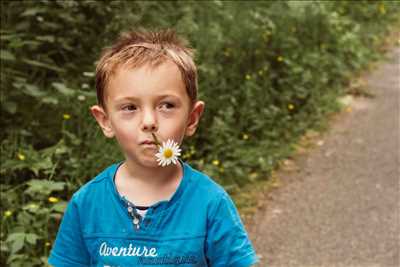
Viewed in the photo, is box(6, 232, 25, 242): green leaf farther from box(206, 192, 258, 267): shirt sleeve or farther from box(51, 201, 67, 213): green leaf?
box(206, 192, 258, 267): shirt sleeve

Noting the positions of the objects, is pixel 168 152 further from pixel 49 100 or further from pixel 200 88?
pixel 200 88

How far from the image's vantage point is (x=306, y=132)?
5.76 metres

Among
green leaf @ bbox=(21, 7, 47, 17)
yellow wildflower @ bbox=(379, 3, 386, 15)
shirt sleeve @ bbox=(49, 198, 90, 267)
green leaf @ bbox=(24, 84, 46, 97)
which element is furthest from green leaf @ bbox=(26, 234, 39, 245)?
yellow wildflower @ bbox=(379, 3, 386, 15)

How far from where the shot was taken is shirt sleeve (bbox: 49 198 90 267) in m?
2.27

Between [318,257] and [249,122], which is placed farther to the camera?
[249,122]

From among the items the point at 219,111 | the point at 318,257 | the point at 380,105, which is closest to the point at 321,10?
the point at 380,105

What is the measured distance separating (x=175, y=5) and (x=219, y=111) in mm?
1292

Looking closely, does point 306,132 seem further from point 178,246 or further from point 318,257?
point 178,246

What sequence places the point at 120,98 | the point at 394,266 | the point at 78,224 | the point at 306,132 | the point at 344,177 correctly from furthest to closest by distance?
the point at 306,132
the point at 344,177
the point at 394,266
the point at 78,224
the point at 120,98

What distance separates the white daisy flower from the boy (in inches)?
1.6

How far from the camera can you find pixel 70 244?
7.52 feet

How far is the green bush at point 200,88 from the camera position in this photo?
13.2ft

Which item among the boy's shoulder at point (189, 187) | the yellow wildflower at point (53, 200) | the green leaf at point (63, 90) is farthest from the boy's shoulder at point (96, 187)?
the green leaf at point (63, 90)

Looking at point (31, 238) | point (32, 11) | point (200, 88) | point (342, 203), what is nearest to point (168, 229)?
point (31, 238)
